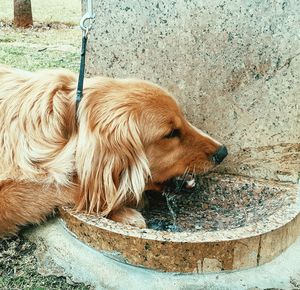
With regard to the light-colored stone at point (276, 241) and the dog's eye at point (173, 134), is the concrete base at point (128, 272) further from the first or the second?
the dog's eye at point (173, 134)

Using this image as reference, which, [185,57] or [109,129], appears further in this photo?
[185,57]

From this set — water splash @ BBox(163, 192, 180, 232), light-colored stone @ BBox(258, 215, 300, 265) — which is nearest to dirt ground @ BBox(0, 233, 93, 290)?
water splash @ BBox(163, 192, 180, 232)

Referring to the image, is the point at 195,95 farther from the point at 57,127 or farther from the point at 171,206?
the point at 57,127

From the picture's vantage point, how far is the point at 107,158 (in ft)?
11.7

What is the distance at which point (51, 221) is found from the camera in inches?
148

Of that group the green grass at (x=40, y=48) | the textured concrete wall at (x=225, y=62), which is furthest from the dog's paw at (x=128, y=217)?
the green grass at (x=40, y=48)

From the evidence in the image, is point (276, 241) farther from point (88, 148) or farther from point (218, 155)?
point (88, 148)

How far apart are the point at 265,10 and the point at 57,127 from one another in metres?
1.61

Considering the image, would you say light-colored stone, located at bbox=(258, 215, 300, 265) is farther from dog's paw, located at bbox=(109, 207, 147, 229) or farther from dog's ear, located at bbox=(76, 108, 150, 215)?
dog's ear, located at bbox=(76, 108, 150, 215)

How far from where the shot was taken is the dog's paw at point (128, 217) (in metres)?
3.67

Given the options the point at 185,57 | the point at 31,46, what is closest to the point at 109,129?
the point at 185,57

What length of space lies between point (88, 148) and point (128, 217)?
0.54 metres

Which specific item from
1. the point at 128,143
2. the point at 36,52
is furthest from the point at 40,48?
the point at 128,143

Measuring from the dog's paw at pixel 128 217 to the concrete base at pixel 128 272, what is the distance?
28cm
